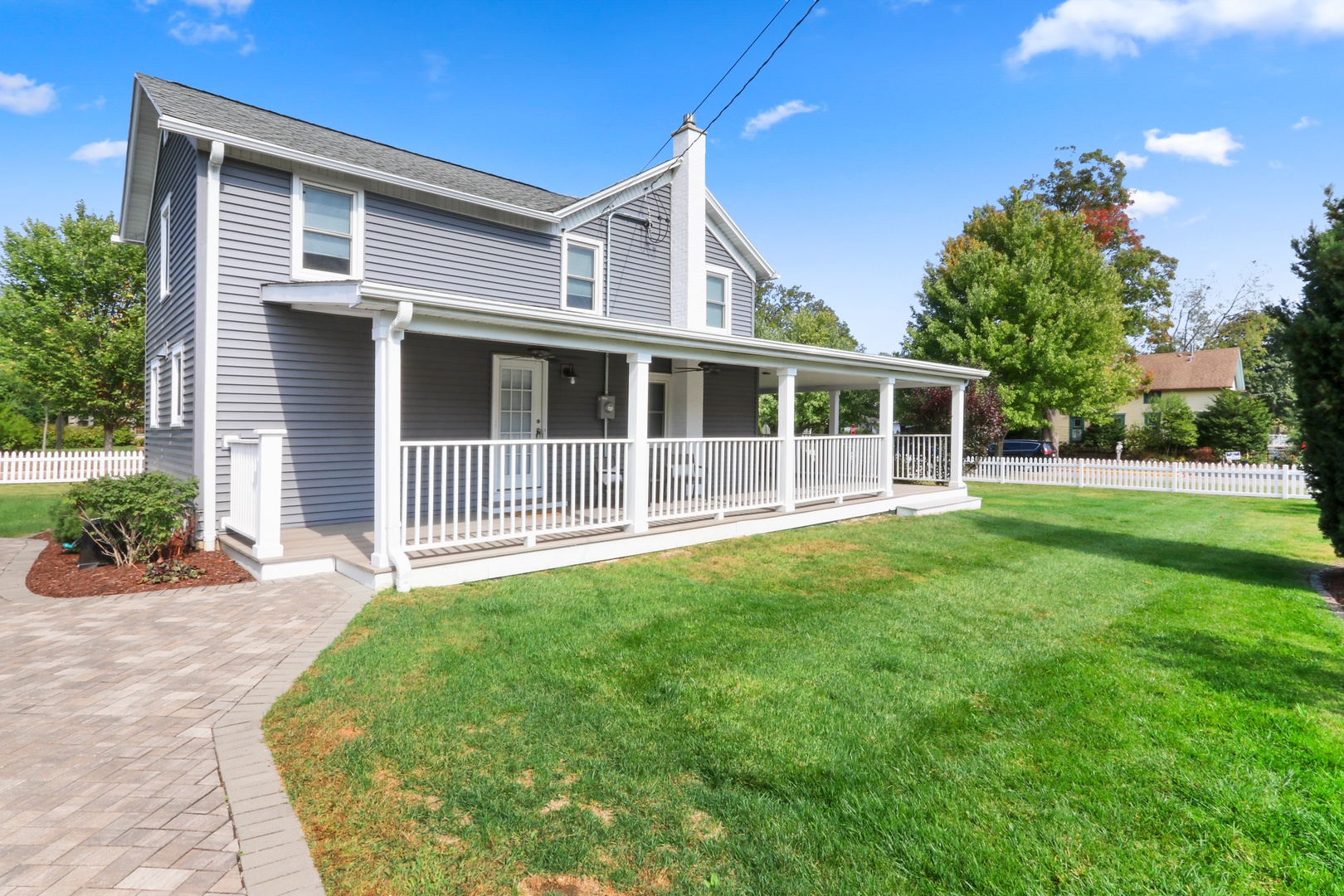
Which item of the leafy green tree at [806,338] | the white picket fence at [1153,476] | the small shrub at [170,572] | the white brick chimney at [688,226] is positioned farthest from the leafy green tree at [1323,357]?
the small shrub at [170,572]

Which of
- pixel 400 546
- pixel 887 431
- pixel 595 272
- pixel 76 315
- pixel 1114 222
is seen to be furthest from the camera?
pixel 1114 222

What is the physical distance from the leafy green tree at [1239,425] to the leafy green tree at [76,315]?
129 ft

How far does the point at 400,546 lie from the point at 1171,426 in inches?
1207

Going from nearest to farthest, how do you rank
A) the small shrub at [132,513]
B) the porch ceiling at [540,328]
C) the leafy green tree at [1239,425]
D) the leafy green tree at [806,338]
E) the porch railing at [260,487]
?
the porch ceiling at [540,328] → the porch railing at [260,487] → the small shrub at [132,513] → the leafy green tree at [1239,425] → the leafy green tree at [806,338]

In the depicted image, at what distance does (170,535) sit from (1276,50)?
19273 mm

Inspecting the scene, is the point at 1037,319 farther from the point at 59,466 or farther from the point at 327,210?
the point at 59,466

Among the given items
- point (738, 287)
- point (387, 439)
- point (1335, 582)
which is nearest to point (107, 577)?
point (387, 439)

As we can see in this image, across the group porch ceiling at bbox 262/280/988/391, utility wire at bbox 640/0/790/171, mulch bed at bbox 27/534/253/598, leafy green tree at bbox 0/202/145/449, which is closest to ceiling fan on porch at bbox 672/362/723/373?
porch ceiling at bbox 262/280/988/391

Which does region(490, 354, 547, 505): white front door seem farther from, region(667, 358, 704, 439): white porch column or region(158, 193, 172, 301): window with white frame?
region(158, 193, 172, 301): window with white frame

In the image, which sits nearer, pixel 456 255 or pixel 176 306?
pixel 176 306

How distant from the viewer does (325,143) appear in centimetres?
948

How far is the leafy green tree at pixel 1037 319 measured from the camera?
2036 cm

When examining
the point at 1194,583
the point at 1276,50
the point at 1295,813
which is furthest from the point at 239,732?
the point at 1276,50

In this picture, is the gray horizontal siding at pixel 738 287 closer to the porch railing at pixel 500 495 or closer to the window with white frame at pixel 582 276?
the window with white frame at pixel 582 276
